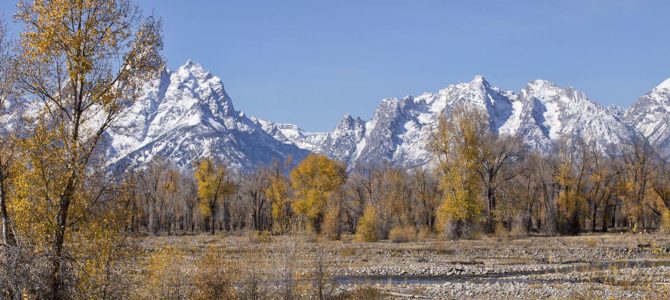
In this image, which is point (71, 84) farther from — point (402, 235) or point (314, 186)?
point (314, 186)

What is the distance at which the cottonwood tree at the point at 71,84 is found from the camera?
17.9 meters

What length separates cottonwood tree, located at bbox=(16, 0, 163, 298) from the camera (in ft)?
58.7

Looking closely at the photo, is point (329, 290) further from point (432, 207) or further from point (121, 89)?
point (432, 207)

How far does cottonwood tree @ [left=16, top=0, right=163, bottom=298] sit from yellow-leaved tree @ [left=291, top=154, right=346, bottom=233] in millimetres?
55911

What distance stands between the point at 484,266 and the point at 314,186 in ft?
138

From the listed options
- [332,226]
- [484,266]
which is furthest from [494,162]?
[484,266]

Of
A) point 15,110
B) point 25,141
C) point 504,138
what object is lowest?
point 25,141

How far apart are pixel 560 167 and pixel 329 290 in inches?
2458

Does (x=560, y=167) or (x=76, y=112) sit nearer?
(x=76, y=112)

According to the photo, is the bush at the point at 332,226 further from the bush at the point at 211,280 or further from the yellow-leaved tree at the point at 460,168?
the bush at the point at 211,280

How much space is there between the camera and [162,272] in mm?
20250

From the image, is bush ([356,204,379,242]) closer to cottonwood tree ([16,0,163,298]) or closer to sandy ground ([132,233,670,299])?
sandy ground ([132,233,670,299])

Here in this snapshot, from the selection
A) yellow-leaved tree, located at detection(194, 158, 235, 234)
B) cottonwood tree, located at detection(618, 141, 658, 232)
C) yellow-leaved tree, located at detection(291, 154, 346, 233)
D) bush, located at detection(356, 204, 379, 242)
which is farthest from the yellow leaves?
cottonwood tree, located at detection(618, 141, 658, 232)

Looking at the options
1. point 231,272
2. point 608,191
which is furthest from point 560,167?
point 231,272
